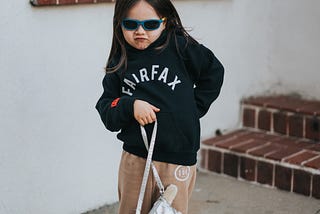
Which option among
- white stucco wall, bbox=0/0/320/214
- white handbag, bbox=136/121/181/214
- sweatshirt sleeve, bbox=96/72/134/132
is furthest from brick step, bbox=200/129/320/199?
sweatshirt sleeve, bbox=96/72/134/132

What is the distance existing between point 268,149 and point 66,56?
5.50 feet

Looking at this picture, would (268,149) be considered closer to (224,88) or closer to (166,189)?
(224,88)

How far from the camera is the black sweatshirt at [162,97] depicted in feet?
8.13

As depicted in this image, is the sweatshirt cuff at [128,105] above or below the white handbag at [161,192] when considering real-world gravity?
above

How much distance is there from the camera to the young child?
246cm

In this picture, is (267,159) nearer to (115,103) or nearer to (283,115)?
(283,115)

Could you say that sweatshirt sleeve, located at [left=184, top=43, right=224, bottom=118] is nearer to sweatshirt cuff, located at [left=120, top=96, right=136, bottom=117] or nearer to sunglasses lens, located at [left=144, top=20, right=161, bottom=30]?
sunglasses lens, located at [left=144, top=20, right=161, bottom=30]

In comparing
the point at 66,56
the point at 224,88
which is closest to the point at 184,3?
the point at 224,88

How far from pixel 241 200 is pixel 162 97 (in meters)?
1.79

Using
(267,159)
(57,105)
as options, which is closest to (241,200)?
(267,159)

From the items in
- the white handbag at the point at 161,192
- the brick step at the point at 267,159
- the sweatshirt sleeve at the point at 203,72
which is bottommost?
the brick step at the point at 267,159

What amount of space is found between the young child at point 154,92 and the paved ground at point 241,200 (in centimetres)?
132

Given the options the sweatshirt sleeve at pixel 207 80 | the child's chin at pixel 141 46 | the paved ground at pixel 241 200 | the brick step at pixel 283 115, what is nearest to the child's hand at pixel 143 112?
the child's chin at pixel 141 46

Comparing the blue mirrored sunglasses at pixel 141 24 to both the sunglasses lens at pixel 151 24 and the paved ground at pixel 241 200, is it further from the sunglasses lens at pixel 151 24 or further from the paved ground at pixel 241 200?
the paved ground at pixel 241 200
